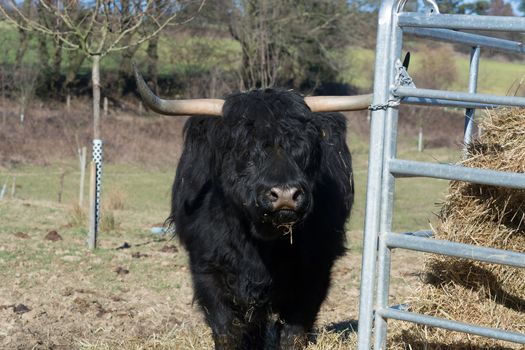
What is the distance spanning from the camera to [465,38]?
14.2 feet

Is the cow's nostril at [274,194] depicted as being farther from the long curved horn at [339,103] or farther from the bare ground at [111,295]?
the bare ground at [111,295]

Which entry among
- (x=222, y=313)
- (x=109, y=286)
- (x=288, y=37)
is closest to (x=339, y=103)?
(x=222, y=313)

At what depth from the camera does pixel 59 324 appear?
6.05m

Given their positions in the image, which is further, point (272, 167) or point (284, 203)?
point (272, 167)

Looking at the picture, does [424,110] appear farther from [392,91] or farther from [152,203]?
[392,91]

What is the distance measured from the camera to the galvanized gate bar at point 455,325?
3135 mm

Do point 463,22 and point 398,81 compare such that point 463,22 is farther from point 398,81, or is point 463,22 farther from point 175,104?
point 175,104

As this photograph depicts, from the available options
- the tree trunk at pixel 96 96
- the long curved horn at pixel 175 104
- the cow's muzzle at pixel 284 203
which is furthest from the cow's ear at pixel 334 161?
the tree trunk at pixel 96 96

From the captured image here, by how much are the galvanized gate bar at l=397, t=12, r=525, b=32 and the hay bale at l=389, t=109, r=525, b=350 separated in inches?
31.6

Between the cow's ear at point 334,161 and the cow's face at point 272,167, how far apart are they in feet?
0.88

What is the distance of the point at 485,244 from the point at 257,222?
1.26 m

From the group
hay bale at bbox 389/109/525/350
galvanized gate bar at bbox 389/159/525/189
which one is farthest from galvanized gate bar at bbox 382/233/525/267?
hay bale at bbox 389/109/525/350

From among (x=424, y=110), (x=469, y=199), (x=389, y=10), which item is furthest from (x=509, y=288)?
(x=424, y=110)

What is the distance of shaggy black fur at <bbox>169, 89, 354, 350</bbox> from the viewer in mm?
4480
